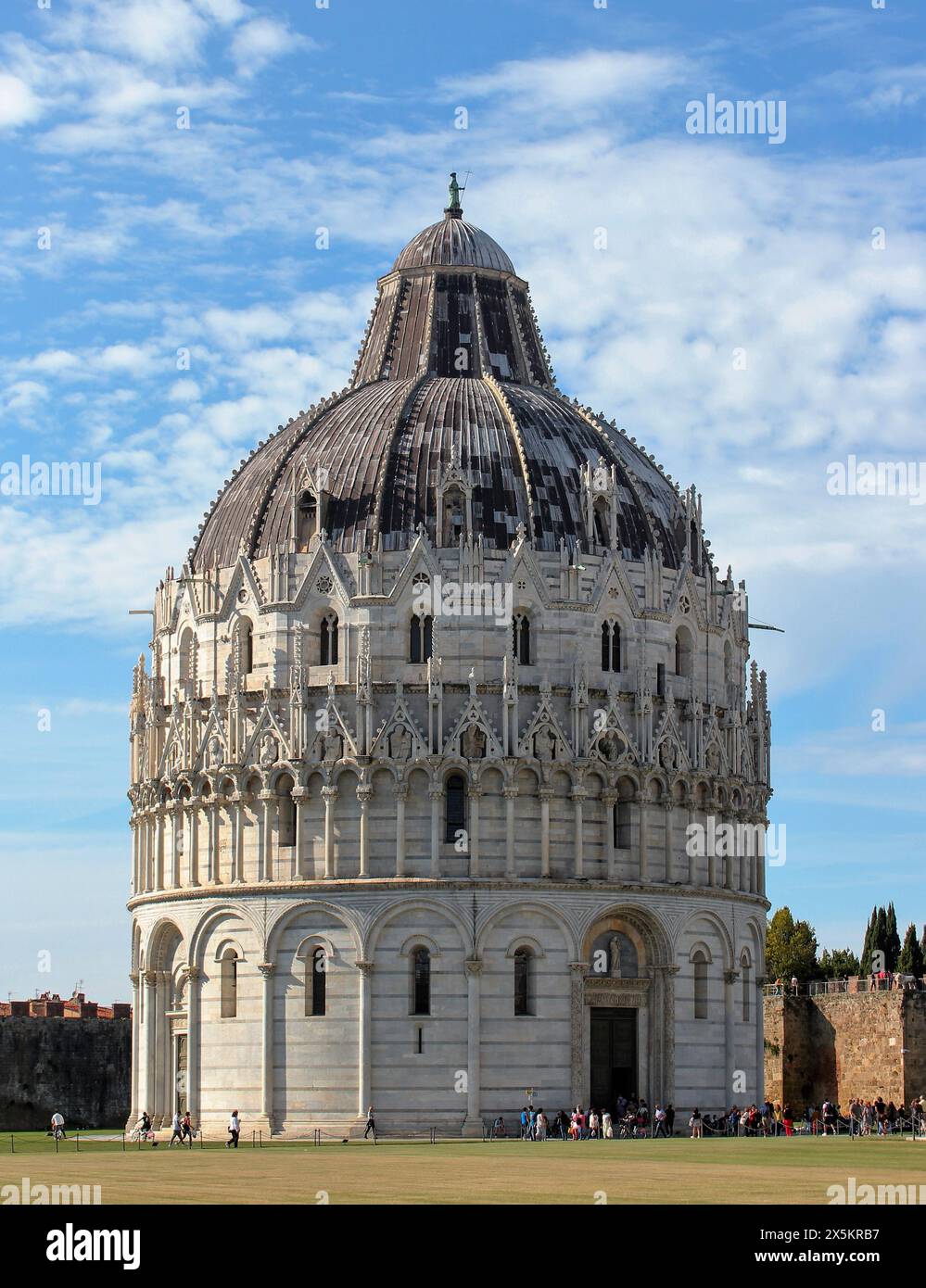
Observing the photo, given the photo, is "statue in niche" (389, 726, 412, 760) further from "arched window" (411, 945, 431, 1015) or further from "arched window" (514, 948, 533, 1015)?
"arched window" (514, 948, 533, 1015)

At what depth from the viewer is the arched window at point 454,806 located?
7869cm

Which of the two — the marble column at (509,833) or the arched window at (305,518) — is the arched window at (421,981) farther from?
the arched window at (305,518)

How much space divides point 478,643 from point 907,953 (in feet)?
153

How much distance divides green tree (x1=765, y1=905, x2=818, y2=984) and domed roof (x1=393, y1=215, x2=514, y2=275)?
5442 cm

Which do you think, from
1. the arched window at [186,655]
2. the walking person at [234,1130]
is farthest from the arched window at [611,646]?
the walking person at [234,1130]

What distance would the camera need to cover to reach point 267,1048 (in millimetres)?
78875

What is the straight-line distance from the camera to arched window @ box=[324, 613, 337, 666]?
81.1 m

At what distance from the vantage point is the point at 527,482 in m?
82.9

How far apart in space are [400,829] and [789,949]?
210 feet

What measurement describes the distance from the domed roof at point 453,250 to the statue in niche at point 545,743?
2188 centimetres

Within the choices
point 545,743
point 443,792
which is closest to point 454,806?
point 443,792

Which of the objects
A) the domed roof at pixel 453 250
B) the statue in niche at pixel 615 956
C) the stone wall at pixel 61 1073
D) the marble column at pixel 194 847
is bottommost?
the stone wall at pixel 61 1073
